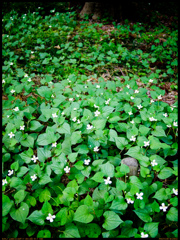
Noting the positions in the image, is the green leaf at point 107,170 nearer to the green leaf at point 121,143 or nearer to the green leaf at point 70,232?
the green leaf at point 121,143

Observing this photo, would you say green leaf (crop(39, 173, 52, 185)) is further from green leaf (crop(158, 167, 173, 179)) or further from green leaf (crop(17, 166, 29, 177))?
green leaf (crop(158, 167, 173, 179))

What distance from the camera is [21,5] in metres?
7.98

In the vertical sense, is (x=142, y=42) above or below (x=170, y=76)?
above

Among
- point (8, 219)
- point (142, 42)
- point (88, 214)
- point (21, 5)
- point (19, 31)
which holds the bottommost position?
point (8, 219)

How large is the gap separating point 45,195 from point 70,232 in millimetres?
520

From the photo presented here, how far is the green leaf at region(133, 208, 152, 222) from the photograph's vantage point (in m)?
1.84

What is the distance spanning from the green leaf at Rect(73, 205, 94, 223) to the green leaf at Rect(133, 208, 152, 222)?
522mm

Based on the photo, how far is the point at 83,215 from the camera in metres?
1.81

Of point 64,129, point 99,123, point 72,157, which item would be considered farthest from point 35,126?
point 99,123

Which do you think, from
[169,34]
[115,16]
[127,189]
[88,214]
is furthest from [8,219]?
[115,16]

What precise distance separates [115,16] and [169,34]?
8.47ft

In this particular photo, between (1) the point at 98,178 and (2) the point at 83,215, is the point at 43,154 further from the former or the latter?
(2) the point at 83,215

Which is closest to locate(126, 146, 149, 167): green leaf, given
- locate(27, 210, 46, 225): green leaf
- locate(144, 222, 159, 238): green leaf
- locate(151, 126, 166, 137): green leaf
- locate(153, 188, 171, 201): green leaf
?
locate(153, 188, 171, 201): green leaf

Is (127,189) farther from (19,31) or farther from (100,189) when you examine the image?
(19,31)
